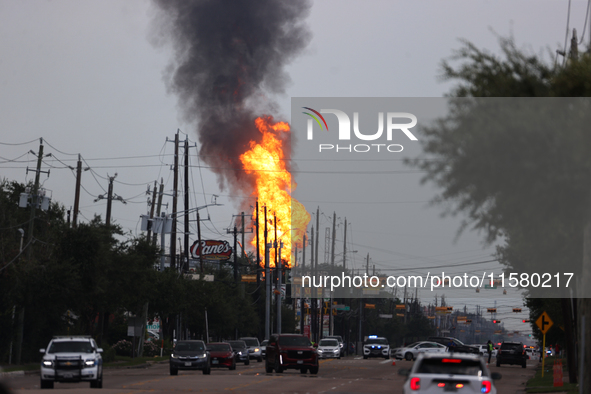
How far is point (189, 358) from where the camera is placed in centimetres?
3734

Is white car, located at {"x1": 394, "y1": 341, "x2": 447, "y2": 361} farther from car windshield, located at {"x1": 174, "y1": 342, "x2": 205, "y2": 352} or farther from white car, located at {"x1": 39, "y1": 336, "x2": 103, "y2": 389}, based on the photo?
white car, located at {"x1": 39, "y1": 336, "x2": 103, "y2": 389}

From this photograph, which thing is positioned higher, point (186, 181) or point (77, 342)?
point (186, 181)

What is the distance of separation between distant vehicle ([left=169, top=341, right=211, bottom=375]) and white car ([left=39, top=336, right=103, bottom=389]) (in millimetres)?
10090

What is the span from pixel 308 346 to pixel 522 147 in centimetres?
2485

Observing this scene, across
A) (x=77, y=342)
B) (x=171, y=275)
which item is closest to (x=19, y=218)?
(x=171, y=275)

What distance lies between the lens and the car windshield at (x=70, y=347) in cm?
2728

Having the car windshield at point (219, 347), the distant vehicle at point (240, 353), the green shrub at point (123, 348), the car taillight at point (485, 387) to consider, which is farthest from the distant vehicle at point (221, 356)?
the car taillight at point (485, 387)

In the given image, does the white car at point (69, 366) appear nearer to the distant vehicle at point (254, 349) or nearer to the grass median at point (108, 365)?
the grass median at point (108, 365)

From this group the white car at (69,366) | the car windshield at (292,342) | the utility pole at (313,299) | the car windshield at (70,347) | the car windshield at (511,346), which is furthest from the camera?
the utility pole at (313,299)

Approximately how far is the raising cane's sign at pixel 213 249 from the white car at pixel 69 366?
53.2 meters

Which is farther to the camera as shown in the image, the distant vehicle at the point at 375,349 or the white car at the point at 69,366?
the distant vehicle at the point at 375,349

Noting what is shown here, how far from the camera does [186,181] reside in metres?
64.4

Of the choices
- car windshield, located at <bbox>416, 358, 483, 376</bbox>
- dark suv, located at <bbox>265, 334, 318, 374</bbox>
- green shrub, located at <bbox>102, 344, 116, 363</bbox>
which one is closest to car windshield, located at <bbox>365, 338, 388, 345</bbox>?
green shrub, located at <bbox>102, 344, 116, 363</bbox>

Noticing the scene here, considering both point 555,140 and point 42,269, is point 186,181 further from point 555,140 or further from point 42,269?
point 555,140
